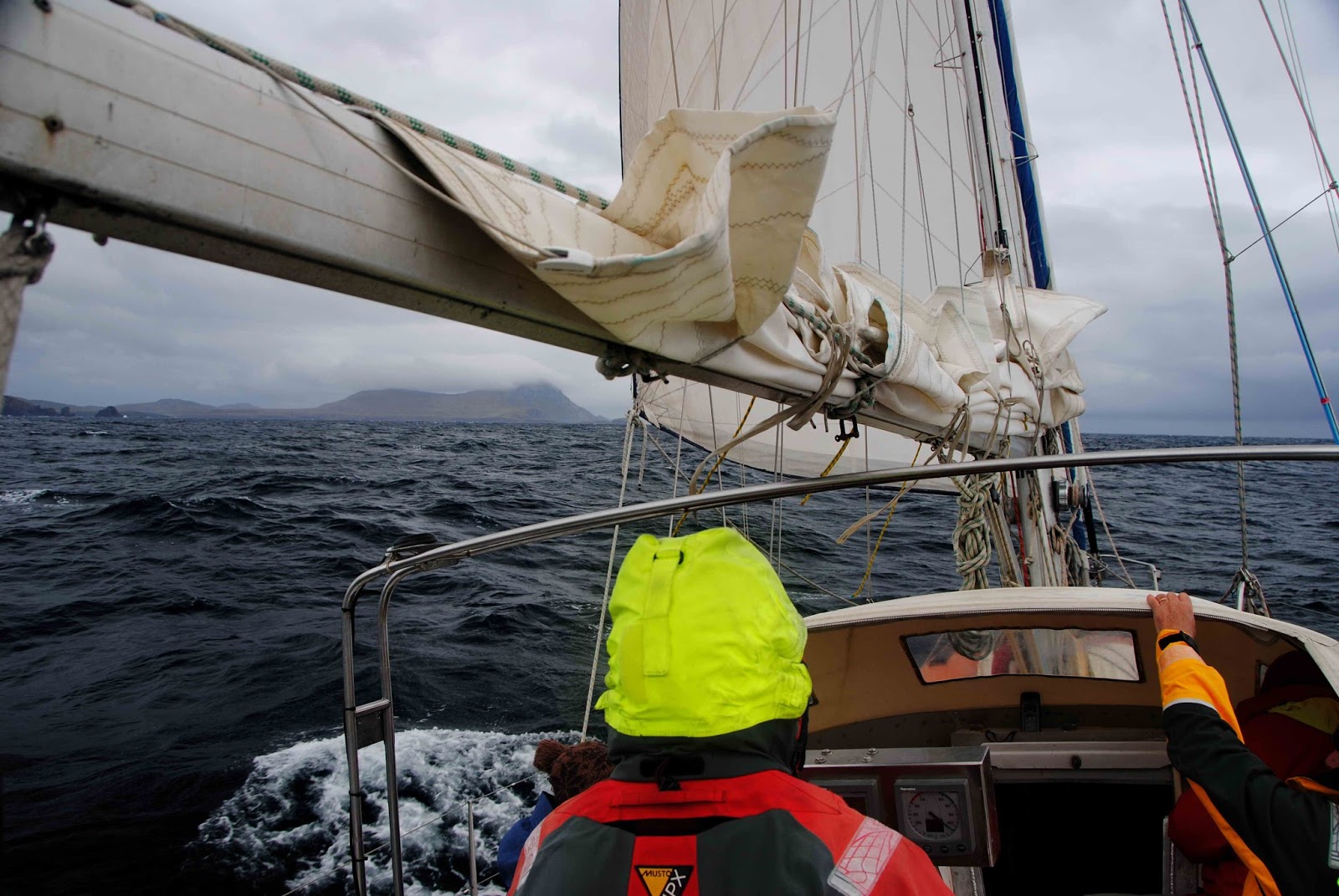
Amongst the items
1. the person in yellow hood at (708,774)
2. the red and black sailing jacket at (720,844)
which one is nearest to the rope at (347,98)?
the person in yellow hood at (708,774)

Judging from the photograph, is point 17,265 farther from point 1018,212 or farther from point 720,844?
point 1018,212

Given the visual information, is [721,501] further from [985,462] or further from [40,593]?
[40,593]

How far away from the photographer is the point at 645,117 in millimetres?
5777

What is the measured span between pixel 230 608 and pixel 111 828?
148 inches

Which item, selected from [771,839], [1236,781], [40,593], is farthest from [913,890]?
[40,593]

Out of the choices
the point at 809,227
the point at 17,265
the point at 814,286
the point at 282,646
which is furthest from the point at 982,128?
the point at 282,646

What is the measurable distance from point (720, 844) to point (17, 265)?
1.00m

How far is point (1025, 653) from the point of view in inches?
104

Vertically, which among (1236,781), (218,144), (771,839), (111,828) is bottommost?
(111,828)

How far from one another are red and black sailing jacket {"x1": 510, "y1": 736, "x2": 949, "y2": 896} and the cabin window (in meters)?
1.83

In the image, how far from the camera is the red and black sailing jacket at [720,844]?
92cm

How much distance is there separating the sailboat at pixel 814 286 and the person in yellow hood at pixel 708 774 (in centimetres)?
46

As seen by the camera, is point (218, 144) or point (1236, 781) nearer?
point (218, 144)

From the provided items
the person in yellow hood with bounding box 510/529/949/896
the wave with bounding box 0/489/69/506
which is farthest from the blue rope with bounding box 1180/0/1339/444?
the wave with bounding box 0/489/69/506
